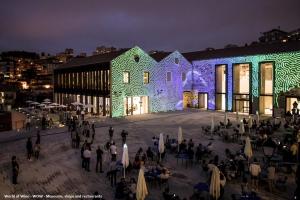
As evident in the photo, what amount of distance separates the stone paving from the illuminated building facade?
8404 mm

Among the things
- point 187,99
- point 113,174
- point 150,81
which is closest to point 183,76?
point 187,99

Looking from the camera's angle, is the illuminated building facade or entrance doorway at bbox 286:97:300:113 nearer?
entrance doorway at bbox 286:97:300:113

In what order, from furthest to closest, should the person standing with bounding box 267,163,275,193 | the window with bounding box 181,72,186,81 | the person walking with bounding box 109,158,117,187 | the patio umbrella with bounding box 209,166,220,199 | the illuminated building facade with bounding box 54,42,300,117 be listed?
the window with bounding box 181,72,186,81
the illuminated building facade with bounding box 54,42,300,117
the person walking with bounding box 109,158,117,187
the person standing with bounding box 267,163,275,193
the patio umbrella with bounding box 209,166,220,199

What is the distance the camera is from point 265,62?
35.8 m

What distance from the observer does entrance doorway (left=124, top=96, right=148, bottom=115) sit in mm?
37375

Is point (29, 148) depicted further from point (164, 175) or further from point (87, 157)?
point (164, 175)

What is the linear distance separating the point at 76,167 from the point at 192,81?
3152 cm

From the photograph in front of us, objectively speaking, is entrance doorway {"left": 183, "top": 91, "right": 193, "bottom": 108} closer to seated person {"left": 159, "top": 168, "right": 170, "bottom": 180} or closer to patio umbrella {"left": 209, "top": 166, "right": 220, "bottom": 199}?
seated person {"left": 159, "top": 168, "right": 170, "bottom": 180}

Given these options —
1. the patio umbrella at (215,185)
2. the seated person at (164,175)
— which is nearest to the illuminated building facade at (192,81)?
the seated person at (164,175)

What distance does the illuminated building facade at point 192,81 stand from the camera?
3444cm

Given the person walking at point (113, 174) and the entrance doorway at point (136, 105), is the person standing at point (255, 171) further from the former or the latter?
the entrance doorway at point (136, 105)

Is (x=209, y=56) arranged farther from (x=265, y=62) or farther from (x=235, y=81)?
(x=265, y=62)

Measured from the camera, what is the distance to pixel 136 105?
3862cm

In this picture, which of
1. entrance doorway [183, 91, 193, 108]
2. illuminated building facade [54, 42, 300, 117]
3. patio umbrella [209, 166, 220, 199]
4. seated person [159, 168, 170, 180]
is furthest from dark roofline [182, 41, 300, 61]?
patio umbrella [209, 166, 220, 199]
